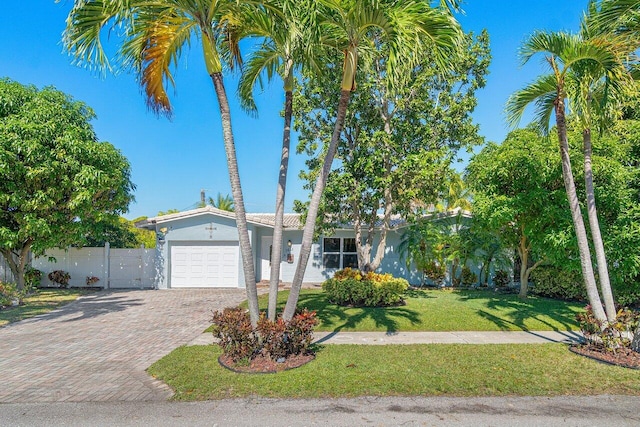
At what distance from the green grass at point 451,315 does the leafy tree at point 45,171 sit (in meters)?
7.37

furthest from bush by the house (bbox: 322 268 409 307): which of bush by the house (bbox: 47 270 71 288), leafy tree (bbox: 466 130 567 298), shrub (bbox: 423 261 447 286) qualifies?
bush by the house (bbox: 47 270 71 288)

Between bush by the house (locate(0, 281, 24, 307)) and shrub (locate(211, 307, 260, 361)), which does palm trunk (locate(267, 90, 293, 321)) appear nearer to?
shrub (locate(211, 307, 260, 361))

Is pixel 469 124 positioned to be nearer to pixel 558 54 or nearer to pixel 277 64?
pixel 558 54

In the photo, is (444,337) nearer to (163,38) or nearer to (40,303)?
(163,38)

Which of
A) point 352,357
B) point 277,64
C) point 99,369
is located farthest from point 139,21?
point 352,357

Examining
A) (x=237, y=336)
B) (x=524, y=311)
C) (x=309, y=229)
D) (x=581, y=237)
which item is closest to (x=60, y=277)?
(x=237, y=336)

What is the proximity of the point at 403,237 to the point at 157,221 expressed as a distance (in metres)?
11.0

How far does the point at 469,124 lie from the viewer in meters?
11.9

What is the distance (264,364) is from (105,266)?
1334 centimetres

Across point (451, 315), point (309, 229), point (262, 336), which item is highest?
point (309, 229)

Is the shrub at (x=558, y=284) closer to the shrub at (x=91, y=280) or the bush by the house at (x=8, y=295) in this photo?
the bush by the house at (x=8, y=295)

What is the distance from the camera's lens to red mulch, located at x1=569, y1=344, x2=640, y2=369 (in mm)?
5926

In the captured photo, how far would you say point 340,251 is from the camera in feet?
56.9

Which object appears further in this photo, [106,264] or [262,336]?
[106,264]
